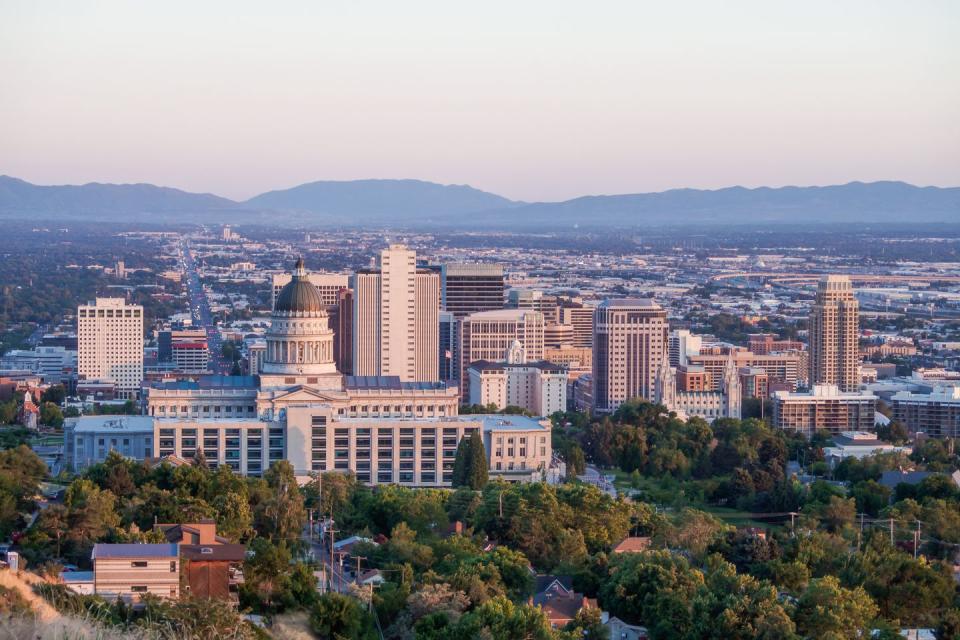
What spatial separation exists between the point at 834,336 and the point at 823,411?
16.3 m

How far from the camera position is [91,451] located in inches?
2901

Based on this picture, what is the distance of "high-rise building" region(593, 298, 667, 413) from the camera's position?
106m

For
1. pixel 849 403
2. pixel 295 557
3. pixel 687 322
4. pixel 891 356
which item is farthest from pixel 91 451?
pixel 687 322

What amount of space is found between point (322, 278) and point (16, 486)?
64.7m

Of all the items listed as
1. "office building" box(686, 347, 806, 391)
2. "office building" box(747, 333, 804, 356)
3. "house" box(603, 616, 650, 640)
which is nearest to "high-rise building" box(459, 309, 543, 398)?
"office building" box(686, 347, 806, 391)

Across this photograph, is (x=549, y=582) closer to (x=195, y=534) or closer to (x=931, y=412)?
(x=195, y=534)

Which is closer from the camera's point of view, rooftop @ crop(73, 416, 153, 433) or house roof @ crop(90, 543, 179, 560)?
house roof @ crop(90, 543, 179, 560)

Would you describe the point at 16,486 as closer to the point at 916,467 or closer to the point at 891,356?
the point at 916,467

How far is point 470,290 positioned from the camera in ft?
400

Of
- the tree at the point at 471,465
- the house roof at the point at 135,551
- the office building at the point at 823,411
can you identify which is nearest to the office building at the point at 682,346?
the office building at the point at 823,411

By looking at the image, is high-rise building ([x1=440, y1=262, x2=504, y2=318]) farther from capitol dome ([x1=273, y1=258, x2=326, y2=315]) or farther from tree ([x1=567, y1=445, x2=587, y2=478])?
tree ([x1=567, y1=445, x2=587, y2=478])

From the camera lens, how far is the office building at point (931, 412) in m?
95.2

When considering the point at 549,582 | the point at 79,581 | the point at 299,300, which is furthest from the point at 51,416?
the point at 79,581

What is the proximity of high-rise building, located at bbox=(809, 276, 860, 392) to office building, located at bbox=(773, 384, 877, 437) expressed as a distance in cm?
1283
